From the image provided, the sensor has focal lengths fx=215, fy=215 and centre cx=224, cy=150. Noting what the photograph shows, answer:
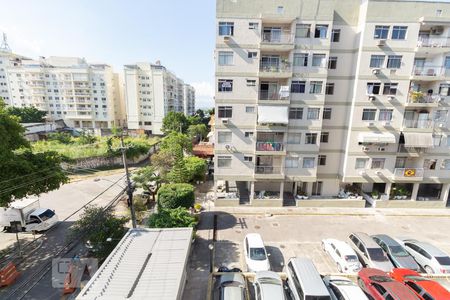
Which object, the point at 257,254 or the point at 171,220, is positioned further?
the point at 171,220

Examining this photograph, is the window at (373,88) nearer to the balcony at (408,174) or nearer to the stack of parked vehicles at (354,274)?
the balcony at (408,174)

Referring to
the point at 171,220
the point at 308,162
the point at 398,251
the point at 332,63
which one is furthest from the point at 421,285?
the point at 332,63

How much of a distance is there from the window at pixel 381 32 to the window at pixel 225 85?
1382cm

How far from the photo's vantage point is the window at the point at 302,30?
63.1ft

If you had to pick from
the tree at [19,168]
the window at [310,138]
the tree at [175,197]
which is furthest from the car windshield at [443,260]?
the tree at [19,168]

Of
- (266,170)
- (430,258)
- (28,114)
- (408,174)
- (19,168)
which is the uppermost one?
(28,114)

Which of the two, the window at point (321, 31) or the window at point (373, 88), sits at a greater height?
the window at point (321, 31)

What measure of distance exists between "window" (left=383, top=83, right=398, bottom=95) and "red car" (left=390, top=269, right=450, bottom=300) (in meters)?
15.7

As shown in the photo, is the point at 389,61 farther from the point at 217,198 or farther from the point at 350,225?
the point at 217,198

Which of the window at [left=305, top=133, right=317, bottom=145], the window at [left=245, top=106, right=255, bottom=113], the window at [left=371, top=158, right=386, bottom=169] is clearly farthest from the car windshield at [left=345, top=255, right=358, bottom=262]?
the window at [left=245, top=106, right=255, bottom=113]

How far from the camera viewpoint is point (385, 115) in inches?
822

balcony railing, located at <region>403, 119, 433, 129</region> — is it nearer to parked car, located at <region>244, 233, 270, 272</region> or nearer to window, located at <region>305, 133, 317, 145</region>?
window, located at <region>305, 133, 317, 145</region>

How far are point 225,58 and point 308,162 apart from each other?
42.2 feet

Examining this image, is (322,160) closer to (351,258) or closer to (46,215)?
(351,258)
